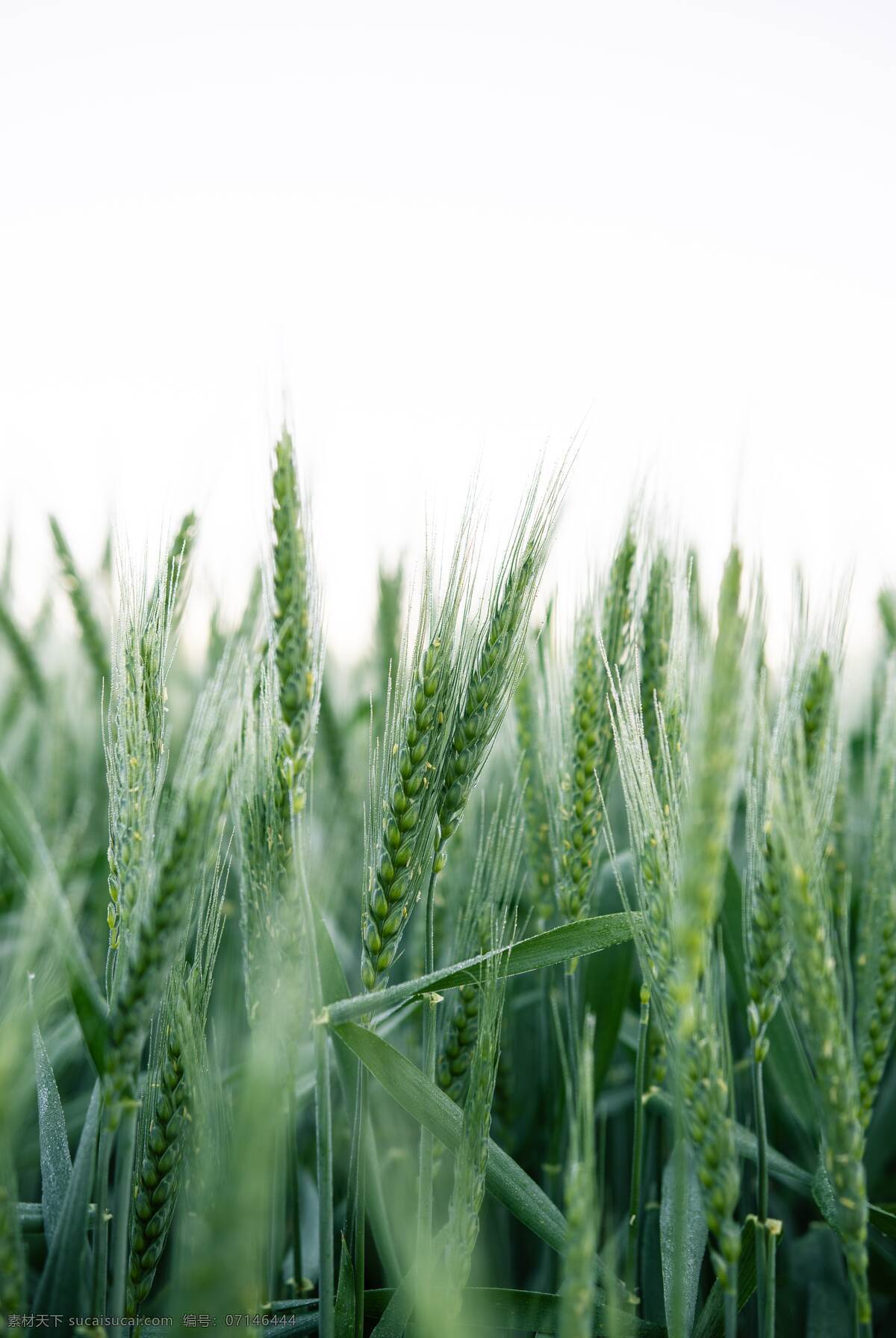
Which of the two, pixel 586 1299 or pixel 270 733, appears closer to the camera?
pixel 586 1299

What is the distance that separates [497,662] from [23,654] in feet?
5.50

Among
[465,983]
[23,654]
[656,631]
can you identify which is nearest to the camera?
[465,983]

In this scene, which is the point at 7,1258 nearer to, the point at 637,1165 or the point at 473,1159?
the point at 473,1159

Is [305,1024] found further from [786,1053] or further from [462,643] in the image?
[786,1053]

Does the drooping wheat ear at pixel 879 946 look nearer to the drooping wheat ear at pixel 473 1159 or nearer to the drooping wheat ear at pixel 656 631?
the drooping wheat ear at pixel 656 631

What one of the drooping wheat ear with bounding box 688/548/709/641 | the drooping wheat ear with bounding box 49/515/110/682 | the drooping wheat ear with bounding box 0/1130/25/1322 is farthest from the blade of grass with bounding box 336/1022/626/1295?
the drooping wheat ear with bounding box 49/515/110/682

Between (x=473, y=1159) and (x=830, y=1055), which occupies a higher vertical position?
(x=830, y=1055)

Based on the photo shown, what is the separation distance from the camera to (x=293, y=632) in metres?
0.86

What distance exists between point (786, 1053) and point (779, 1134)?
36cm

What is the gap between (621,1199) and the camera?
57.8 inches

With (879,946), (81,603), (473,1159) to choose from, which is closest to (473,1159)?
(473,1159)

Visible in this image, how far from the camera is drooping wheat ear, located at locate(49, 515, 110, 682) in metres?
1.90

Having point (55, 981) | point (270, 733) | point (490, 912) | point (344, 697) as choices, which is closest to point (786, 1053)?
point (490, 912)

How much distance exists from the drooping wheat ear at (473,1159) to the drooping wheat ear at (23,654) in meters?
1.76
